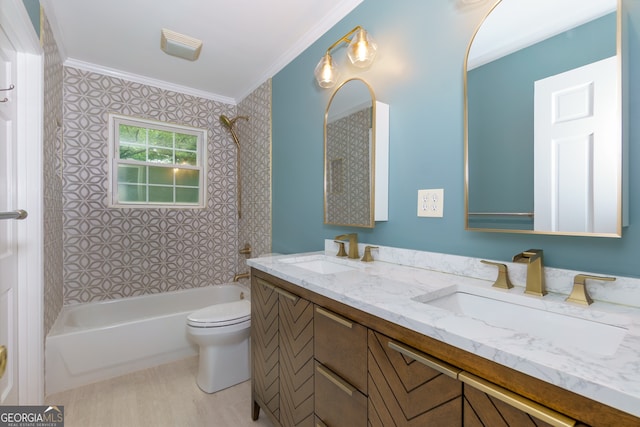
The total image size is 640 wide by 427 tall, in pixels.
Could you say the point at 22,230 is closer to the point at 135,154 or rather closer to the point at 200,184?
the point at 135,154

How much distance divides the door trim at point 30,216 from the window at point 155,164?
1.20 m

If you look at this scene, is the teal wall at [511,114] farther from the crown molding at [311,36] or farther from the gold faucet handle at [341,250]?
the crown molding at [311,36]

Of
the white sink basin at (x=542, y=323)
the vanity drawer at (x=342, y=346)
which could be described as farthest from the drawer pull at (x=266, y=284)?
the white sink basin at (x=542, y=323)

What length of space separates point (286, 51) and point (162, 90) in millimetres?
1477

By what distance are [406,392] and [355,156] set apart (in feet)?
3.95

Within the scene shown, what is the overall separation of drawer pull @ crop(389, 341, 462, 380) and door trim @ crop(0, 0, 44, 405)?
6.38ft

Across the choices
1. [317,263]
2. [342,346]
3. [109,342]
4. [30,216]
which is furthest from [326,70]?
[109,342]

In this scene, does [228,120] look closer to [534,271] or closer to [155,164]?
[155,164]

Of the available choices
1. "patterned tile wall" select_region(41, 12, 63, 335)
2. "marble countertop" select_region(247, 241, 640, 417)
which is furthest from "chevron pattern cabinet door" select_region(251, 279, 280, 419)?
"patterned tile wall" select_region(41, 12, 63, 335)

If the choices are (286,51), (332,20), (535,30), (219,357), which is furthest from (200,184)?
(535,30)

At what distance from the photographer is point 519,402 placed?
53 cm

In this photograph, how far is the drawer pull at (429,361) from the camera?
2.10ft

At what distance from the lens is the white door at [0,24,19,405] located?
134 centimetres

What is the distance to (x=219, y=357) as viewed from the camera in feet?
6.44
